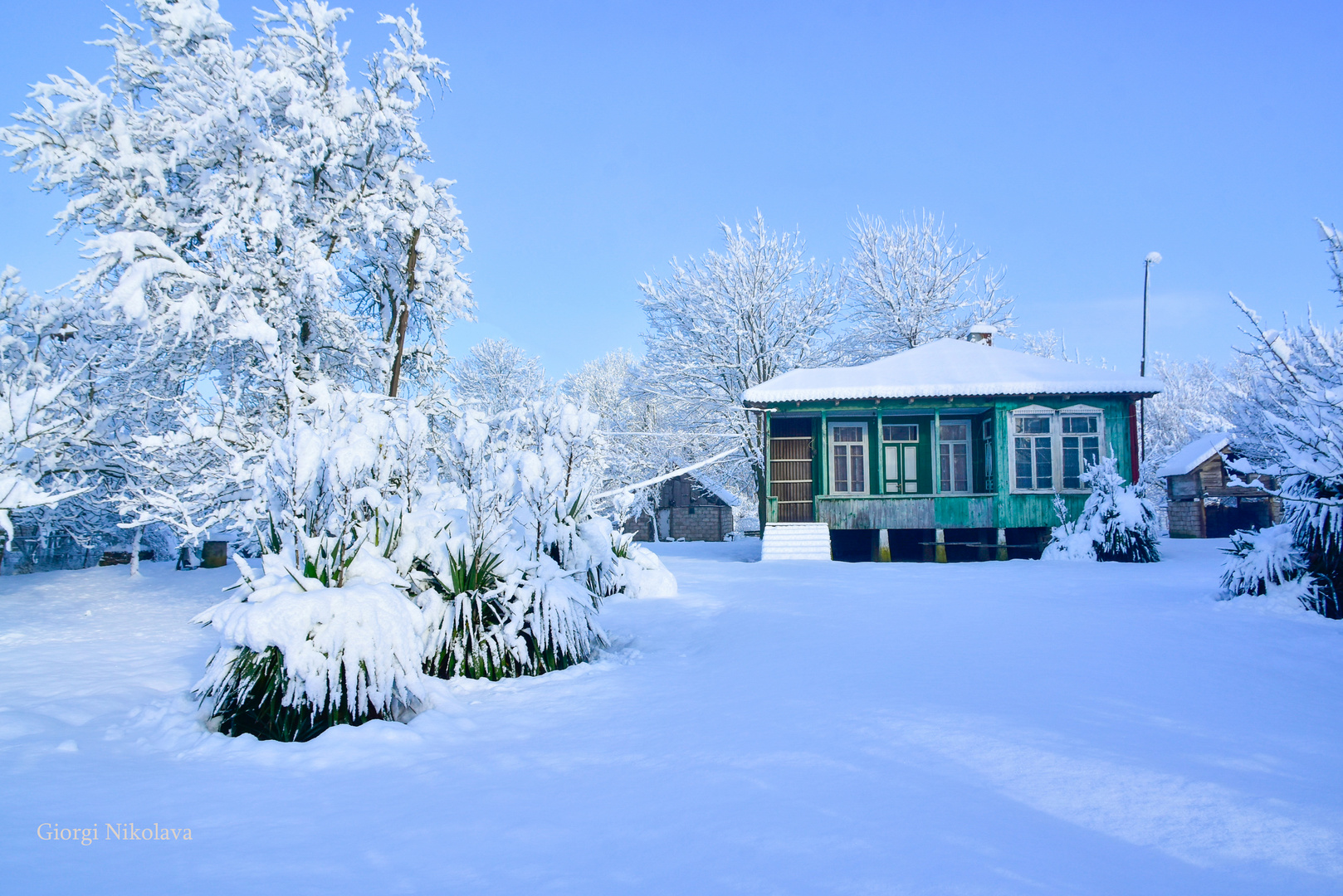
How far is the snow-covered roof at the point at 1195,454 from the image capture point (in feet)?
72.7

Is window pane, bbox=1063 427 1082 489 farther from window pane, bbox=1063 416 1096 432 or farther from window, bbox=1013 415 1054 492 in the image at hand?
window, bbox=1013 415 1054 492

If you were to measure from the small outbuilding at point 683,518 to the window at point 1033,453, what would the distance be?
19.2 meters

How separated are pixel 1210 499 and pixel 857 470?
12.9m

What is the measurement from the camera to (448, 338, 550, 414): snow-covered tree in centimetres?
3434

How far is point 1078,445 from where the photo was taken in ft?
54.0

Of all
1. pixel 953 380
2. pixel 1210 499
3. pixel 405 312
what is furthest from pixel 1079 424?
pixel 405 312

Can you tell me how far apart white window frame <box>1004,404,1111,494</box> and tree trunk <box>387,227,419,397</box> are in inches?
507

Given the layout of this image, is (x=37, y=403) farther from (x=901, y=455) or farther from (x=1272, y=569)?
(x=901, y=455)

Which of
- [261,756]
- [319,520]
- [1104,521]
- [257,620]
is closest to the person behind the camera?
[261,756]

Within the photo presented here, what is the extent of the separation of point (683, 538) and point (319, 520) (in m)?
30.8

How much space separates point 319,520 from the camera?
517 centimetres

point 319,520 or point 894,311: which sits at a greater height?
point 894,311

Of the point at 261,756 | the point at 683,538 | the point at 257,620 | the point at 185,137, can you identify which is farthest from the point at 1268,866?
the point at 683,538

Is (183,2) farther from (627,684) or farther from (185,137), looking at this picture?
(627,684)
